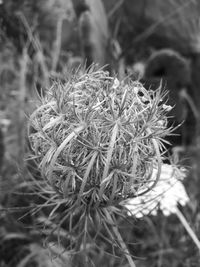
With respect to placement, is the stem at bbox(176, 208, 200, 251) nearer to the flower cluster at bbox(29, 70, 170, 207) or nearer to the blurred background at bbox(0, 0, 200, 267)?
the blurred background at bbox(0, 0, 200, 267)

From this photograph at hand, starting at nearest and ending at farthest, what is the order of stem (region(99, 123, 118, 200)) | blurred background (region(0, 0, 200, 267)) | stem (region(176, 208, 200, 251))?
1. stem (region(99, 123, 118, 200))
2. stem (region(176, 208, 200, 251))
3. blurred background (region(0, 0, 200, 267))

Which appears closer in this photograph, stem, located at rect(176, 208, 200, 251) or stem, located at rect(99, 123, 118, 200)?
stem, located at rect(99, 123, 118, 200)

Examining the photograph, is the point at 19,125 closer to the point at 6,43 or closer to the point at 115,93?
the point at 6,43

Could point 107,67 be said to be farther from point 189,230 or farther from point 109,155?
point 109,155

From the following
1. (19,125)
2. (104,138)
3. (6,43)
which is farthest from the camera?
(6,43)

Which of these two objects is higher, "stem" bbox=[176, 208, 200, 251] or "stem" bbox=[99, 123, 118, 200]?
"stem" bbox=[99, 123, 118, 200]

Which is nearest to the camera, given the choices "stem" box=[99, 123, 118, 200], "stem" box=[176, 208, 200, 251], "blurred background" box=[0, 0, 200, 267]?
"stem" box=[99, 123, 118, 200]

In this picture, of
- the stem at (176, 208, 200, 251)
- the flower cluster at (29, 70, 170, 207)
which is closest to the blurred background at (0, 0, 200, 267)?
the stem at (176, 208, 200, 251)

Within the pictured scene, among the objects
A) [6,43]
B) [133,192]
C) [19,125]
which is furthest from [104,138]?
[6,43]

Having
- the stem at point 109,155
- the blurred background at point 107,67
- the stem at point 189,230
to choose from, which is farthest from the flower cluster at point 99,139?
the blurred background at point 107,67
